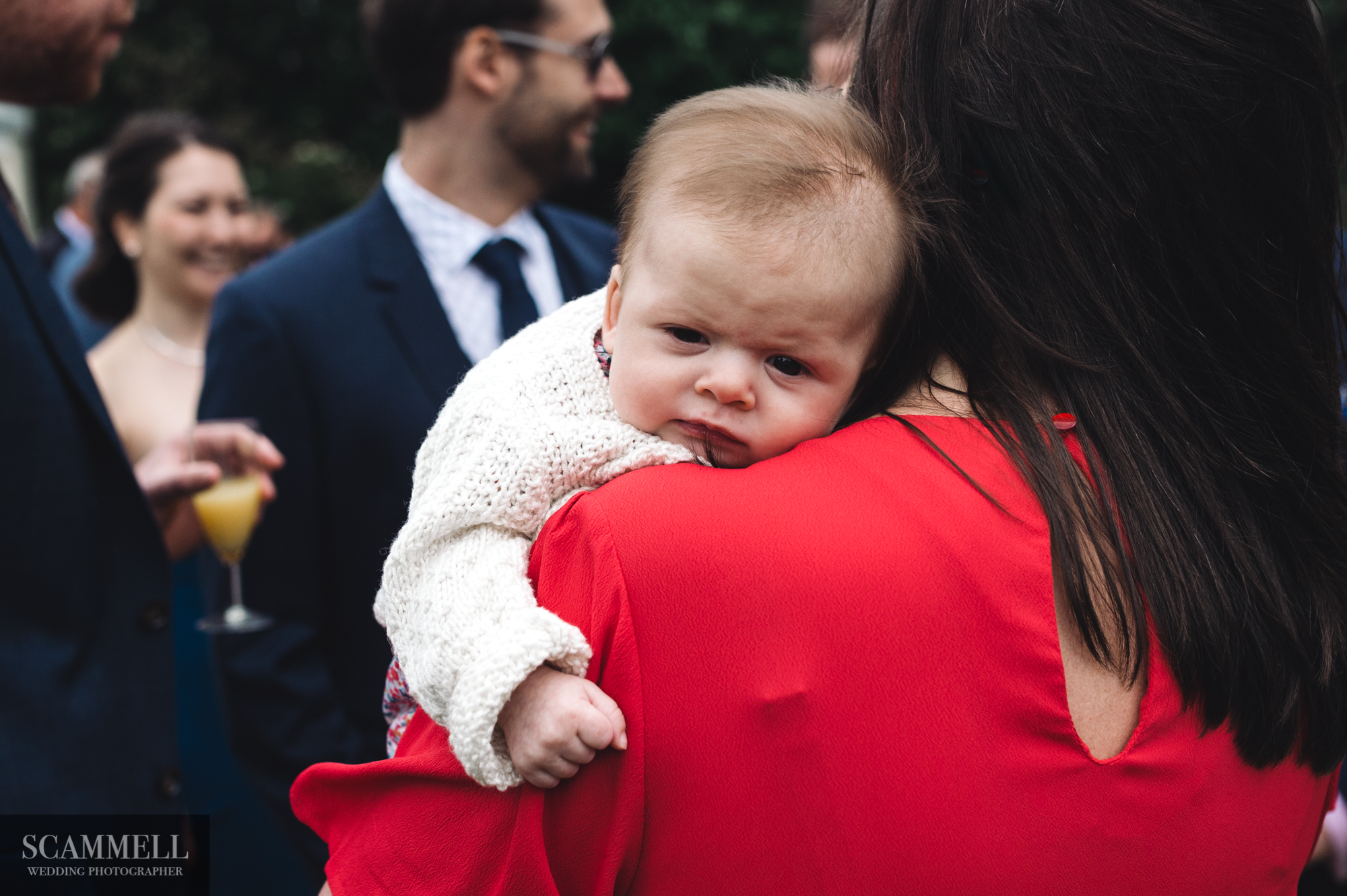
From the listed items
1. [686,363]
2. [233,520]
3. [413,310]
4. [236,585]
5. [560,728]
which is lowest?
[236,585]

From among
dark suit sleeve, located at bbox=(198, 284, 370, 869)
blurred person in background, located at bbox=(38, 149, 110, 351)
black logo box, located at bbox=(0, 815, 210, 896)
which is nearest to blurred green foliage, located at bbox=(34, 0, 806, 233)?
blurred person in background, located at bbox=(38, 149, 110, 351)

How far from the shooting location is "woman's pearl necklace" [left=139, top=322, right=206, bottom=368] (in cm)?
447

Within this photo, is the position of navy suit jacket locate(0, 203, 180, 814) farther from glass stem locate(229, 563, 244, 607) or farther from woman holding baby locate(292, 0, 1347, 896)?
woman holding baby locate(292, 0, 1347, 896)

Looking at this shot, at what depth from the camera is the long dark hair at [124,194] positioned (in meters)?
4.77

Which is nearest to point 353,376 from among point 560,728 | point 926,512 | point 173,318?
point 560,728

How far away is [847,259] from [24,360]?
173 centimetres

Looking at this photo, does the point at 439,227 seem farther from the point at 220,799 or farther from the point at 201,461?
the point at 220,799

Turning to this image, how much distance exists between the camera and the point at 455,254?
3.20 metres

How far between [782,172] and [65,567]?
1.76 metres

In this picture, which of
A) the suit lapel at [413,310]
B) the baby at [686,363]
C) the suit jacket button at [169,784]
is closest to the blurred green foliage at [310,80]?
the suit lapel at [413,310]

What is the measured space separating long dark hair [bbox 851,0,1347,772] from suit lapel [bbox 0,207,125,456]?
1.75 m

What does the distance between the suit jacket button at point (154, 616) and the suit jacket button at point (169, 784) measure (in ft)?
1.03

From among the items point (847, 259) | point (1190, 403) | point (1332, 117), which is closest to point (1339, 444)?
point (1190, 403)

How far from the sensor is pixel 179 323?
463 cm
